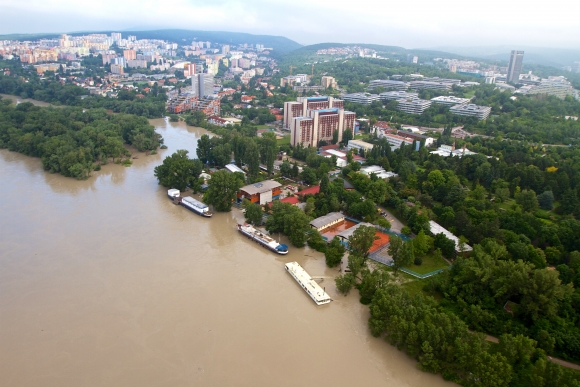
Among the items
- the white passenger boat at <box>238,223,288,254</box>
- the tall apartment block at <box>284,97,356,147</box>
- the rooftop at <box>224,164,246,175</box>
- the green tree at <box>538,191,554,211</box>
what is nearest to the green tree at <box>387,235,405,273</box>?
the white passenger boat at <box>238,223,288,254</box>

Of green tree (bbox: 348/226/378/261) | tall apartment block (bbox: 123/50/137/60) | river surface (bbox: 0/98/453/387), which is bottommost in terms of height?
river surface (bbox: 0/98/453/387)

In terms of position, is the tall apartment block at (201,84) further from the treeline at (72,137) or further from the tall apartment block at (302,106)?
the treeline at (72,137)

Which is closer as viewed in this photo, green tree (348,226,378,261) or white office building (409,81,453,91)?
green tree (348,226,378,261)

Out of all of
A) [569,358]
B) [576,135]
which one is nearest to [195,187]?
[569,358]

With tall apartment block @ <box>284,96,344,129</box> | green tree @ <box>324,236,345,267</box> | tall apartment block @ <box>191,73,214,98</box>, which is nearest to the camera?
green tree @ <box>324,236,345,267</box>

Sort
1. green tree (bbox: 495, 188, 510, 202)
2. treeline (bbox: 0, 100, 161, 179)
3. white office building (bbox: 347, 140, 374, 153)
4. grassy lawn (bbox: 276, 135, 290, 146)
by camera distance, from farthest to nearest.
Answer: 1. grassy lawn (bbox: 276, 135, 290, 146)
2. white office building (bbox: 347, 140, 374, 153)
3. treeline (bbox: 0, 100, 161, 179)
4. green tree (bbox: 495, 188, 510, 202)

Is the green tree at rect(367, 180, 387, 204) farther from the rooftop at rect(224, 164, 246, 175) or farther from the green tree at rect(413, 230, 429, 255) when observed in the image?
the rooftop at rect(224, 164, 246, 175)
